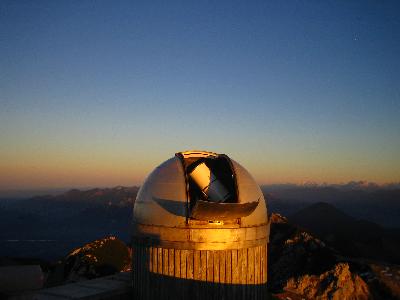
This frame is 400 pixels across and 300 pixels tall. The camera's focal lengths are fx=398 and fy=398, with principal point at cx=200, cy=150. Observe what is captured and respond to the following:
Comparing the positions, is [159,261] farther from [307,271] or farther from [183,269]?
[307,271]

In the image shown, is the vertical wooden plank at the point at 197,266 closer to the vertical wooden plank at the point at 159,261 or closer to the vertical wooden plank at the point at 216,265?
the vertical wooden plank at the point at 216,265

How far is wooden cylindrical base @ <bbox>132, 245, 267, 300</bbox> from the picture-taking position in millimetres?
10367

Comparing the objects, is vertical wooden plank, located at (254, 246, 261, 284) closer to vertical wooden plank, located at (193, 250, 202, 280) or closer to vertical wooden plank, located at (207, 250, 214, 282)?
vertical wooden plank, located at (207, 250, 214, 282)

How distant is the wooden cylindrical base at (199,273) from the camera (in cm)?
1037

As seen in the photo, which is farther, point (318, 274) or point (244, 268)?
point (318, 274)

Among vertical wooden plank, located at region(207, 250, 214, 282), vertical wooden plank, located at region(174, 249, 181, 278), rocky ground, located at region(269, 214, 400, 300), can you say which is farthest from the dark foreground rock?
vertical wooden plank, located at region(207, 250, 214, 282)

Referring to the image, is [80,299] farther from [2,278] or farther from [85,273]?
[85,273]

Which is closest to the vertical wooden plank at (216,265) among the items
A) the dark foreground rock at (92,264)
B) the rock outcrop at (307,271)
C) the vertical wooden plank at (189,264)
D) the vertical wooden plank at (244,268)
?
the vertical wooden plank at (189,264)

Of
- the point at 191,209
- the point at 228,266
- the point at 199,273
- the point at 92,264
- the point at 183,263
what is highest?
the point at 191,209

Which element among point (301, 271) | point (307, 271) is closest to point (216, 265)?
point (307, 271)

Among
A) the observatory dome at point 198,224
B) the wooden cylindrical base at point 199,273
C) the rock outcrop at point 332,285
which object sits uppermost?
the observatory dome at point 198,224

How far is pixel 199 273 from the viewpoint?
1038cm

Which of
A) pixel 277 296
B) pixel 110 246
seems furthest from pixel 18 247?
pixel 277 296

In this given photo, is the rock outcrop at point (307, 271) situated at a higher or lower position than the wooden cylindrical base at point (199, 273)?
A: lower
